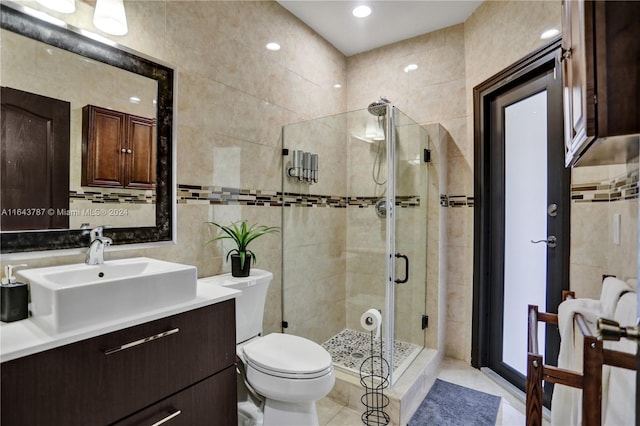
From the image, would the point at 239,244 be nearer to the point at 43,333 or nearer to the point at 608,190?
the point at 43,333

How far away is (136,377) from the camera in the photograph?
110cm

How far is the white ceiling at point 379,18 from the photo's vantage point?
2416 millimetres

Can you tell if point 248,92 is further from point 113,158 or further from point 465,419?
point 465,419

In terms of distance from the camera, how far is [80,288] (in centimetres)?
100

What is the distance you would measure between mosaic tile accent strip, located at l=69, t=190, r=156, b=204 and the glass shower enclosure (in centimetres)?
100

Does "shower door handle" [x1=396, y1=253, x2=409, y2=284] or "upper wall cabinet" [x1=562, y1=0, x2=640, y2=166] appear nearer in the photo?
"upper wall cabinet" [x1=562, y1=0, x2=640, y2=166]

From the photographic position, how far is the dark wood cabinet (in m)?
1.42

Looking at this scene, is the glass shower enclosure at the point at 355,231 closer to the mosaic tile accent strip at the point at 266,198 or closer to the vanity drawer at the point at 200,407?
the mosaic tile accent strip at the point at 266,198

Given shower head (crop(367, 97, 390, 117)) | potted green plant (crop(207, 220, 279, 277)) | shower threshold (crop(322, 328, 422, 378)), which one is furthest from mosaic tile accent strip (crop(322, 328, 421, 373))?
shower head (crop(367, 97, 390, 117))

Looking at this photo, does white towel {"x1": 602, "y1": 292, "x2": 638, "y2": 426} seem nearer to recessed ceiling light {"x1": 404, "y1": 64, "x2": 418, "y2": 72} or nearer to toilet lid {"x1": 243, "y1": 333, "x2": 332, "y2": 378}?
toilet lid {"x1": 243, "y1": 333, "x2": 332, "y2": 378}

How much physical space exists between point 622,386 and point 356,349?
180 centimetres

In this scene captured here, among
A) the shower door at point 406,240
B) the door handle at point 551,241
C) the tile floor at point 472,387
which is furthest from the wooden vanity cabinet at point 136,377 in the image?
the door handle at point 551,241

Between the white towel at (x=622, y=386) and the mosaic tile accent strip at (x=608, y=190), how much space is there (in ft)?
1.69

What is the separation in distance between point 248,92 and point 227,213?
81 cm
